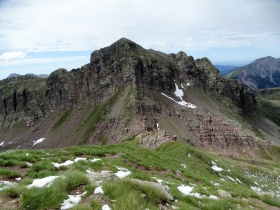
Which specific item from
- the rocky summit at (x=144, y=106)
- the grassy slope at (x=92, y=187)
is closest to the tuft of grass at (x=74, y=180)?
the grassy slope at (x=92, y=187)

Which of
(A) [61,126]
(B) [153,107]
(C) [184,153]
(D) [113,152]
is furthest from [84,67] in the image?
(D) [113,152]

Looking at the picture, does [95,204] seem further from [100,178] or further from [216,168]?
[216,168]

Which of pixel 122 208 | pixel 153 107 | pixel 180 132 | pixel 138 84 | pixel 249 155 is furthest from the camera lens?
pixel 138 84

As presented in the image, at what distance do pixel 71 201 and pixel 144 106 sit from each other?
130772 millimetres

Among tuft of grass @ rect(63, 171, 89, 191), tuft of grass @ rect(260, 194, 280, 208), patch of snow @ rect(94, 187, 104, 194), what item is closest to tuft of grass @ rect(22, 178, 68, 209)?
tuft of grass @ rect(63, 171, 89, 191)

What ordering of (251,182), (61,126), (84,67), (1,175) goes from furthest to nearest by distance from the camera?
(84,67), (61,126), (251,182), (1,175)

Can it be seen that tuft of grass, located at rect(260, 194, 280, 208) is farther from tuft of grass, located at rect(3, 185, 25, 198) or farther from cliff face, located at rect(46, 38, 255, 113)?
cliff face, located at rect(46, 38, 255, 113)

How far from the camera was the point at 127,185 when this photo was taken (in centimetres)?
1141

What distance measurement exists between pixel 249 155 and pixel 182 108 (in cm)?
4451

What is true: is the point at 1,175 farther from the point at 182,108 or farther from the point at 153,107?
the point at 182,108

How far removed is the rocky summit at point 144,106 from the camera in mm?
131375

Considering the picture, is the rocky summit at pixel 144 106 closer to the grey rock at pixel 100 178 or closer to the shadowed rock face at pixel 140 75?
the shadowed rock face at pixel 140 75

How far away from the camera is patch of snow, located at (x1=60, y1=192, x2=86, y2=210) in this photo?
30.7 ft

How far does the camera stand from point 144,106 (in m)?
140
